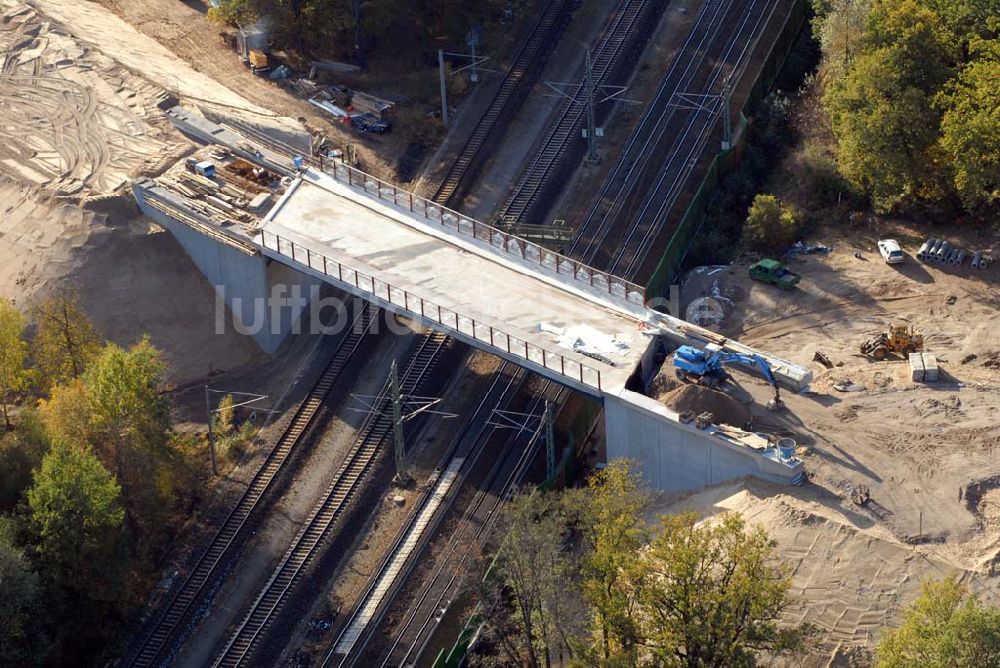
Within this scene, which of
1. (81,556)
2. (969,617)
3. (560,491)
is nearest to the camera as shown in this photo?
(969,617)

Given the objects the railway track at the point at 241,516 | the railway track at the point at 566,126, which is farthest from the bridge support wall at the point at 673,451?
the railway track at the point at 566,126

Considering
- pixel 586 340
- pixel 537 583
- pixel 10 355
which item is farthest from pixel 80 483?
pixel 586 340

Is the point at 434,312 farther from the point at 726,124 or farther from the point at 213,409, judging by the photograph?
the point at 726,124

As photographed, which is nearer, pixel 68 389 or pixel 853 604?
pixel 853 604

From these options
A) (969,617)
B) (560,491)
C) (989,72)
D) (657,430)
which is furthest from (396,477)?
(989,72)

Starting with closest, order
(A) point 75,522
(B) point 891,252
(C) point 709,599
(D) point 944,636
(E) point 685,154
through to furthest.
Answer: (D) point 944,636, (C) point 709,599, (A) point 75,522, (B) point 891,252, (E) point 685,154

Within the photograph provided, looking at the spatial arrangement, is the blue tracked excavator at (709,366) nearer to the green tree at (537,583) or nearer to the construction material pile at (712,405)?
the construction material pile at (712,405)

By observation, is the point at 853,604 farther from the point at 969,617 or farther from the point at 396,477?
the point at 396,477
